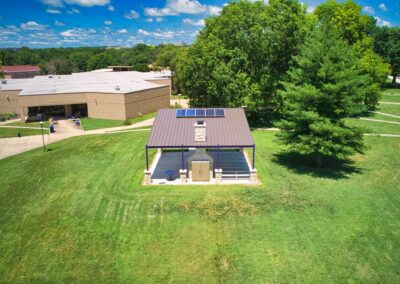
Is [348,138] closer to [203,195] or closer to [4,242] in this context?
[203,195]

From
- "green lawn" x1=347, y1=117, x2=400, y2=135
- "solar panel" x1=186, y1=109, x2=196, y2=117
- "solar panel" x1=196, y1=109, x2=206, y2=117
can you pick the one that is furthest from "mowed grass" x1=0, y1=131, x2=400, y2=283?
"green lawn" x1=347, y1=117, x2=400, y2=135

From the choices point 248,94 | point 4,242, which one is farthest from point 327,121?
point 4,242

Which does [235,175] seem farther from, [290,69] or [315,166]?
[290,69]

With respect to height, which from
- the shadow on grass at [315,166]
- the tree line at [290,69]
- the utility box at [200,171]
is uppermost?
the tree line at [290,69]

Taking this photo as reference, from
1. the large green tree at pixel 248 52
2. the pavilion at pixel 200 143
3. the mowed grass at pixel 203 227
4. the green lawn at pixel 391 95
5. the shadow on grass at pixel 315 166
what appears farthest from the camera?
the green lawn at pixel 391 95

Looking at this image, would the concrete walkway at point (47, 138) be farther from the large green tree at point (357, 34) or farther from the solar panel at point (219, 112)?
the large green tree at point (357, 34)

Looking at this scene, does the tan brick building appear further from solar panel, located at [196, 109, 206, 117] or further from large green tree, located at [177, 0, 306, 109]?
solar panel, located at [196, 109, 206, 117]

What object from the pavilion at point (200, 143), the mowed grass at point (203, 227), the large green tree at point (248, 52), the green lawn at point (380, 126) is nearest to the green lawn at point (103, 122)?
the large green tree at point (248, 52)
